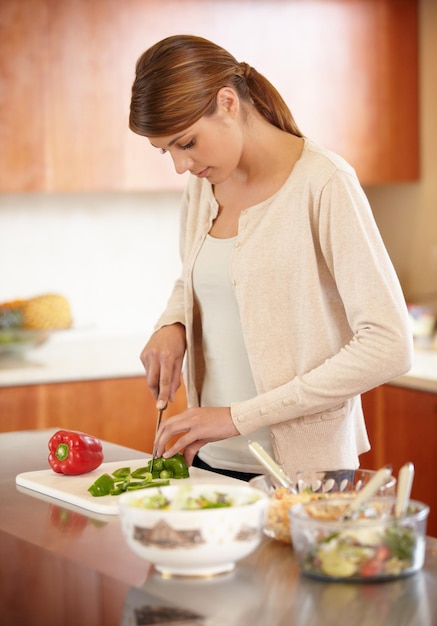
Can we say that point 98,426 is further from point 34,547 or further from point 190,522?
point 190,522

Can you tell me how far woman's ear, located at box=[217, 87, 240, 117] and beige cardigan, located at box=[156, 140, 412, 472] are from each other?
148 millimetres

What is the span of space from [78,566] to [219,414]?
1.57 feet

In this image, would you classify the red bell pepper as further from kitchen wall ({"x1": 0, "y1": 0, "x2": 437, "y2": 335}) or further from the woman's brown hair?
kitchen wall ({"x1": 0, "y1": 0, "x2": 437, "y2": 335})

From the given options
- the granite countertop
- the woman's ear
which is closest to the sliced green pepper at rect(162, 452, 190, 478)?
the woman's ear

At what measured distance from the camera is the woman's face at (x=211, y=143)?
5.68ft

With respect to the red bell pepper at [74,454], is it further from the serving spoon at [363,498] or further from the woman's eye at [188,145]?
the serving spoon at [363,498]

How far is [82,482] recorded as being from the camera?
5.55 feet

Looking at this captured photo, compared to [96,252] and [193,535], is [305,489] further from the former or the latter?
[96,252]

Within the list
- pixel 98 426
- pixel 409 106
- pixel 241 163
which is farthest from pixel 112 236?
pixel 241 163

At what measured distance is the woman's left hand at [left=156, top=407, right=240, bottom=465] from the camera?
5.49 ft

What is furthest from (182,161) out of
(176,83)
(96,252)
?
(96,252)

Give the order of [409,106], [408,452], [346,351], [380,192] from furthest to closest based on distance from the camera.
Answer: [380,192] → [409,106] → [408,452] → [346,351]

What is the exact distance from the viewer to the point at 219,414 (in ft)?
5.62

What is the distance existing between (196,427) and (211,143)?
0.48 meters
